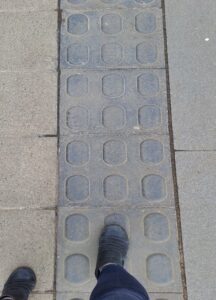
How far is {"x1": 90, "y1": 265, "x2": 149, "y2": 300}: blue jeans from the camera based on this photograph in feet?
6.82

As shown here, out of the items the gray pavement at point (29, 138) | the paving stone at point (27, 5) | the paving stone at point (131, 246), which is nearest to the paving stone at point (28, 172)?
the gray pavement at point (29, 138)

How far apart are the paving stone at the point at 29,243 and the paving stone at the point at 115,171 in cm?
18

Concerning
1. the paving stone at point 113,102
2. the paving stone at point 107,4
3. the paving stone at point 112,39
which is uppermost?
the paving stone at point 107,4

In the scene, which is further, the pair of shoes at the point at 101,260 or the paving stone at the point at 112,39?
the paving stone at the point at 112,39

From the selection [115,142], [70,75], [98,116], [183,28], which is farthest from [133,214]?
[183,28]

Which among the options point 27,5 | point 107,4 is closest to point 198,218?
point 107,4

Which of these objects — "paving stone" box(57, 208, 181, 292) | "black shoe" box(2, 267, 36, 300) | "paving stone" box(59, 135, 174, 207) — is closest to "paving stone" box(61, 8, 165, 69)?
"paving stone" box(59, 135, 174, 207)

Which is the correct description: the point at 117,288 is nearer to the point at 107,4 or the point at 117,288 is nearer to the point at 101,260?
the point at 101,260

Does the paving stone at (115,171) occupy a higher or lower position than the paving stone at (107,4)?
lower

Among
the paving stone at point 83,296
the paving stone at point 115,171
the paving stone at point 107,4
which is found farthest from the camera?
the paving stone at point 107,4

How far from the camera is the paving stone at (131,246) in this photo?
8.36 feet

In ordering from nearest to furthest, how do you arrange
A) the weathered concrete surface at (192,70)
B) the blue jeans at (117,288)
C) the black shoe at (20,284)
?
the blue jeans at (117,288)
the black shoe at (20,284)
the weathered concrete surface at (192,70)

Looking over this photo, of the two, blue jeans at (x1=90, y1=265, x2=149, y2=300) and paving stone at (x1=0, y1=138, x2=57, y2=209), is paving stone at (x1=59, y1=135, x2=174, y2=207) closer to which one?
paving stone at (x1=0, y1=138, x2=57, y2=209)

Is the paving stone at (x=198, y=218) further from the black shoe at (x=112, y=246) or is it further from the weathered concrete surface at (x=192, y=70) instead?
the black shoe at (x=112, y=246)
